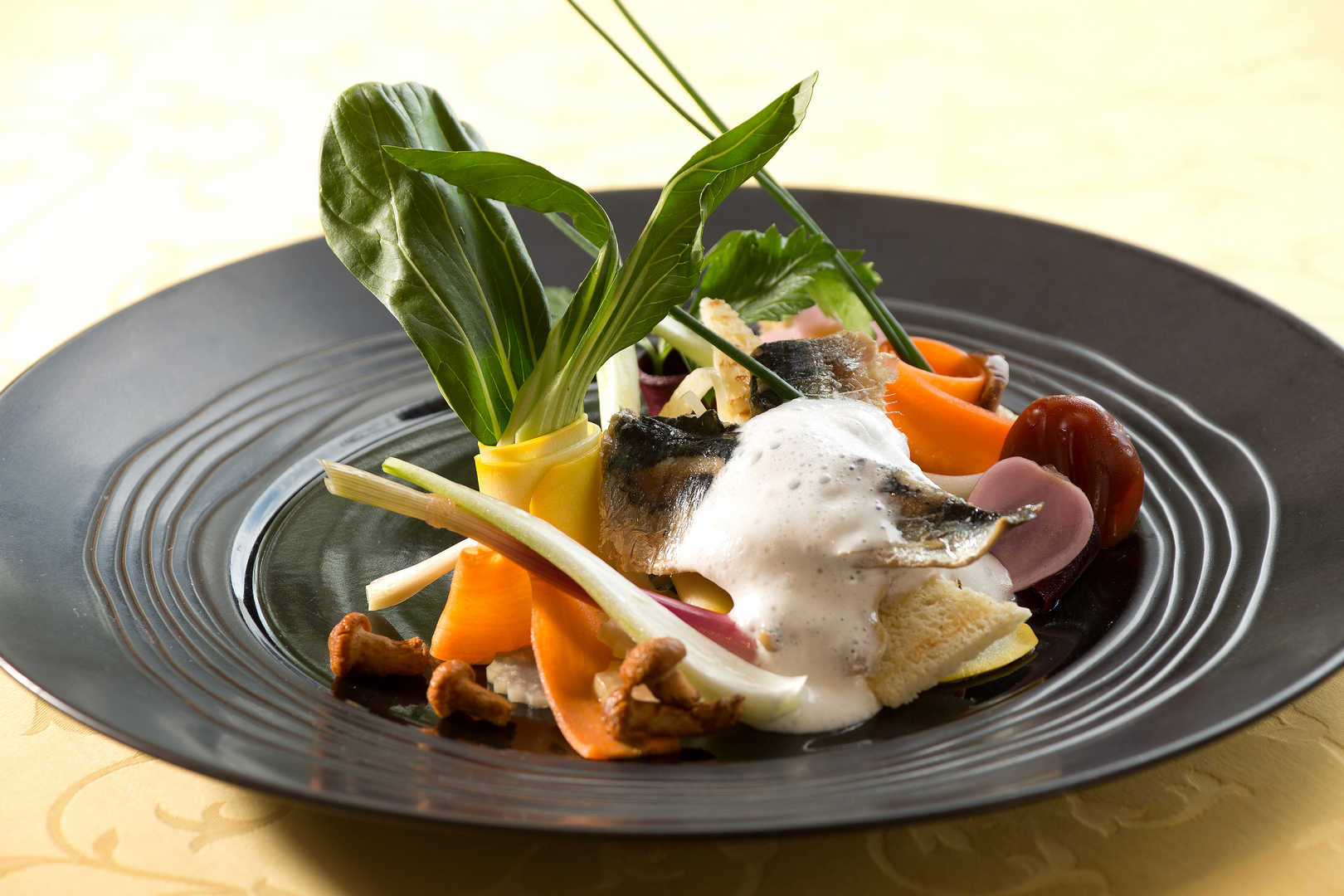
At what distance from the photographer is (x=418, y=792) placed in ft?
5.23

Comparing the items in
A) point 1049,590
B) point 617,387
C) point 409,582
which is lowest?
point 1049,590

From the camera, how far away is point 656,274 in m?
2.20

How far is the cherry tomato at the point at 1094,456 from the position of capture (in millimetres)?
2350

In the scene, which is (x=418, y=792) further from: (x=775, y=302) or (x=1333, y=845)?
(x=775, y=302)

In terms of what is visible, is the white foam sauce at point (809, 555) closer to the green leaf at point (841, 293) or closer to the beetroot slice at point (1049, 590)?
the beetroot slice at point (1049, 590)

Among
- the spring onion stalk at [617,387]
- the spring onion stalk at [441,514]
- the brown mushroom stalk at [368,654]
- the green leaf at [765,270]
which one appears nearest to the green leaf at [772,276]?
the green leaf at [765,270]

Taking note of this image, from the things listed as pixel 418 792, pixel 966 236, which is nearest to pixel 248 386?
pixel 418 792

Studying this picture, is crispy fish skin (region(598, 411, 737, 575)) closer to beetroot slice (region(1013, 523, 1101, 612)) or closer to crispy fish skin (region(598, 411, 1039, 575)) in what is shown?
crispy fish skin (region(598, 411, 1039, 575))

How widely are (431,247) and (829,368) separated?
773 millimetres

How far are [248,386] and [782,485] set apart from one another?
1501mm

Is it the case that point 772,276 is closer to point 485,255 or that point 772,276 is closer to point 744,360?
point 744,360

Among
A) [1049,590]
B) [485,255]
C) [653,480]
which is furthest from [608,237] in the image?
[1049,590]

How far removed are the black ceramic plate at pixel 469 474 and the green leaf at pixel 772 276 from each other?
55cm

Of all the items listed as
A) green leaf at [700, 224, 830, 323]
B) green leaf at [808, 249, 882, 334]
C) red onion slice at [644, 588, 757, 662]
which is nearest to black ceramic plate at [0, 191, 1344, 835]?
red onion slice at [644, 588, 757, 662]
